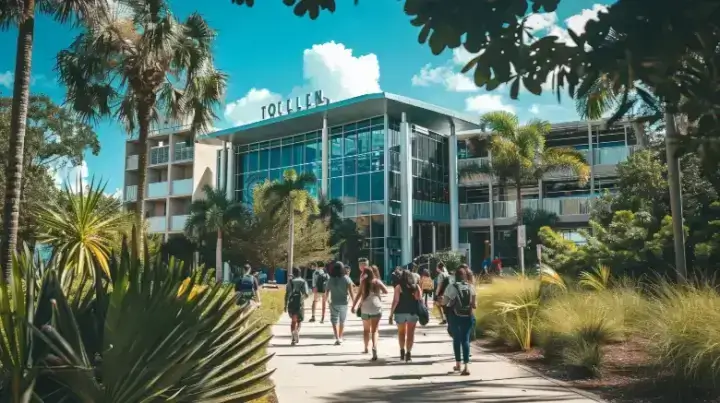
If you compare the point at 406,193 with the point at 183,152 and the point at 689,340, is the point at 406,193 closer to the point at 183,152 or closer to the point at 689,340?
the point at 183,152

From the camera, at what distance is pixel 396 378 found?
8.80 m

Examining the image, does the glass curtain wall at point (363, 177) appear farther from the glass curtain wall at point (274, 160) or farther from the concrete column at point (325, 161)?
the glass curtain wall at point (274, 160)

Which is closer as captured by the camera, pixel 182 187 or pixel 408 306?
pixel 408 306

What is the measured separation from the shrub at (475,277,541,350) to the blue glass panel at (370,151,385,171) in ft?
85.6

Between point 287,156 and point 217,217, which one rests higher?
point 287,156

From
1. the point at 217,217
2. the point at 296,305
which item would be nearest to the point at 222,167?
the point at 217,217

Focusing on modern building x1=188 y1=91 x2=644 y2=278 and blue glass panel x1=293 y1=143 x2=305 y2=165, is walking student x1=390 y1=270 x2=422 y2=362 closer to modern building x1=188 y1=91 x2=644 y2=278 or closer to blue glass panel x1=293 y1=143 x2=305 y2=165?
modern building x1=188 y1=91 x2=644 y2=278

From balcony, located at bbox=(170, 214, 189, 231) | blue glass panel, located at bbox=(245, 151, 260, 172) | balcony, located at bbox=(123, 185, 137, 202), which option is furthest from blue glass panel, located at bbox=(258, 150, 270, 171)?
balcony, located at bbox=(123, 185, 137, 202)

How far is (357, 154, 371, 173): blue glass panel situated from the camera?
4022cm

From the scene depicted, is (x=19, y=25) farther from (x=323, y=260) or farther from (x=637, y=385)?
(x=323, y=260)

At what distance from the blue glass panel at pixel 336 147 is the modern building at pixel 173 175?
47.0 ft

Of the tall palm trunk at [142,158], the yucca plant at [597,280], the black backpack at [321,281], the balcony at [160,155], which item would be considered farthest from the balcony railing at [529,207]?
the tall palm trunk at [142,158]

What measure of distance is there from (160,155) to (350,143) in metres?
20.1

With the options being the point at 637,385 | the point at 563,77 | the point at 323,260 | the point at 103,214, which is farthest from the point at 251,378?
the point at 323,260
